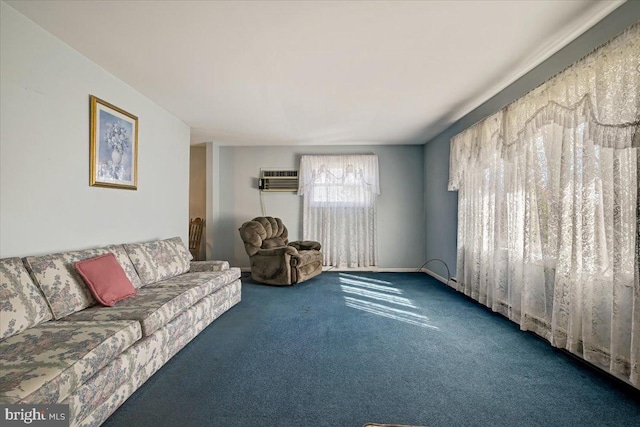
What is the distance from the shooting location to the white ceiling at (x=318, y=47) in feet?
6.15

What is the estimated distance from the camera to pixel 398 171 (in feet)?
18.2

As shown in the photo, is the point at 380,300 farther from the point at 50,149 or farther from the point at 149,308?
the point at 50,149

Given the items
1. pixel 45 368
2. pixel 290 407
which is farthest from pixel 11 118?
pixel 290 407

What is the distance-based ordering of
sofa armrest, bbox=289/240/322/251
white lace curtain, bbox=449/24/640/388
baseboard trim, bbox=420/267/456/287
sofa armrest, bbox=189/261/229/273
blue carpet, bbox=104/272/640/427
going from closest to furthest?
blue carpet, bbox=104/272/640/427, white lace curtain, bbox=449/24/640/388, sofa armrest, bbox=189/261/229/273, baseboard trim, bbox=420/267/456/287, sofa armrest, bbox=289/240/322/251

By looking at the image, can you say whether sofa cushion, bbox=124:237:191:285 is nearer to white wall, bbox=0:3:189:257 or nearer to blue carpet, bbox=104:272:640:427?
white wall, bbox=0:3:189:257

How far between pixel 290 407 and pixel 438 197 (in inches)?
163

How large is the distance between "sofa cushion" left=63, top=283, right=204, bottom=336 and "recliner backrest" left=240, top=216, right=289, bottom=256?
1972 mm

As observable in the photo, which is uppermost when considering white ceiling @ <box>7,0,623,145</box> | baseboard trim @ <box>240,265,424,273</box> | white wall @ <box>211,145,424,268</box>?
white ceiling @ <box>7,0,623,145</box>

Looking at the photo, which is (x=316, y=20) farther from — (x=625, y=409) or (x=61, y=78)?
(x=625, y=409)

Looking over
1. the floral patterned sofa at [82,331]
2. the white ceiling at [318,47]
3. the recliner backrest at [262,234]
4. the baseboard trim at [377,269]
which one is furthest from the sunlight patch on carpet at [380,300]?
the white ceiling at [318,47]

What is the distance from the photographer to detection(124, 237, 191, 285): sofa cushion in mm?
2732

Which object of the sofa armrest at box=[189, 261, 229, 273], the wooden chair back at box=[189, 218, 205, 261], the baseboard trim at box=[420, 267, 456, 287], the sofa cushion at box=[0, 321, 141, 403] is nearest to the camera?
the sofa cushion at box=[0, 321, 141, 403]

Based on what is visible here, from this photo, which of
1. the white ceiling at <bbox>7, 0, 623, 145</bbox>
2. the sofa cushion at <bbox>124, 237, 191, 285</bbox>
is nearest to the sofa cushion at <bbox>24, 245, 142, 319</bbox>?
the sofa cushion at <bbox>124, 237, 191, 285</bbox>

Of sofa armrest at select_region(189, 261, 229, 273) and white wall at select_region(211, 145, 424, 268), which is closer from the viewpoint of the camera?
sofa armrest at select_region(189, 261, 229, 273)
